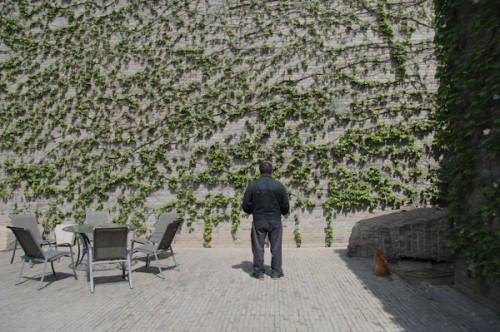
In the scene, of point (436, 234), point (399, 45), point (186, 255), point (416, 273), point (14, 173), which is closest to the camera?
point (416, 273)

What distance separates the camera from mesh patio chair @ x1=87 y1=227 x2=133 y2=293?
5.29 meters

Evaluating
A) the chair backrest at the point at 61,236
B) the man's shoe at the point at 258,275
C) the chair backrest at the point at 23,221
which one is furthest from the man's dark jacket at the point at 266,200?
the chair backrest at the point at 61,236

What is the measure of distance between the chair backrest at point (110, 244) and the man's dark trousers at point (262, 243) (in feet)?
5.68

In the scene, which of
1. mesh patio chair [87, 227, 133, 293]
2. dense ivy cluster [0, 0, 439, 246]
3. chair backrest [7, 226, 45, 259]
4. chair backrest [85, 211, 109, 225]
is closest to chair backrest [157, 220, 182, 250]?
mesh patio chair [87, 227, 133, 293]

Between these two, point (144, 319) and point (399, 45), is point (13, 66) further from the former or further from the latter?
point (399, 45)

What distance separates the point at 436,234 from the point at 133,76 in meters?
6.58

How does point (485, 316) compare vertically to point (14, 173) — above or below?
below

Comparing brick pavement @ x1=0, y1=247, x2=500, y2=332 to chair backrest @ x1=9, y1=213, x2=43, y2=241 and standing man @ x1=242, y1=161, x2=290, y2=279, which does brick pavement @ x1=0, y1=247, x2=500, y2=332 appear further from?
chair backrest @ x1=9, y1=213, x2=43, y2=241

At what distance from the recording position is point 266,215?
5918mm

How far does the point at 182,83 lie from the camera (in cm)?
893

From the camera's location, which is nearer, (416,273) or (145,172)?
(416,273)

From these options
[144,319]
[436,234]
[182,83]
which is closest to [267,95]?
[182,83]

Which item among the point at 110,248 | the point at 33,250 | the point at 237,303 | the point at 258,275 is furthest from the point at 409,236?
the point at 33,250

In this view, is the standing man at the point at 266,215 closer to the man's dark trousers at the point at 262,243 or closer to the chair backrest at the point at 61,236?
the man's dark trousers at the point at 262,243
